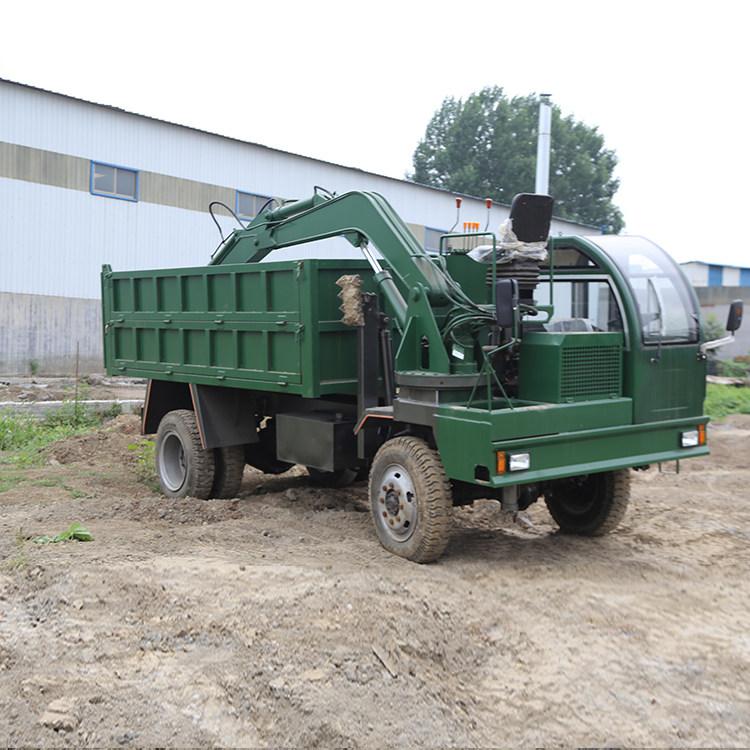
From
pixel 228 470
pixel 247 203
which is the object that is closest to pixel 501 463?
pixel 228 470

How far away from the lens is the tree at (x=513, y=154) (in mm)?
52656

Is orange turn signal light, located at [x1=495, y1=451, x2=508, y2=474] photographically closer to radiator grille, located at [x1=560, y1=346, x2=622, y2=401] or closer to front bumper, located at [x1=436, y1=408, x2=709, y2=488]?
front bumper, located at [x1=436, y1=408, x2=709, y2=488]

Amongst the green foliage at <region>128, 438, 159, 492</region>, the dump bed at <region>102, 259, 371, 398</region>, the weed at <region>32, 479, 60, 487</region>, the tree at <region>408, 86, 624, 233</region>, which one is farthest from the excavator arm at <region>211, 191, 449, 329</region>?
the tree at <region>408, 86, 624, 233</region>

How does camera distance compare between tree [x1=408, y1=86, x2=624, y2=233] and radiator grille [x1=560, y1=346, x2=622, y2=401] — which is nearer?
radiator grille [x1=560, y1=346, x2=622, y2=401]

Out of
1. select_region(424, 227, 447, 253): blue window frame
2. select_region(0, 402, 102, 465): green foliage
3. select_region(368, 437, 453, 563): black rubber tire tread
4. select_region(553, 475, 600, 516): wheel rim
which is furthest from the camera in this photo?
select_region(424, 227, 447, 253): blue window frame

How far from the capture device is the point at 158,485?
958 centimetres

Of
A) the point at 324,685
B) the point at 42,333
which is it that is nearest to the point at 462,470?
the point at 324,685

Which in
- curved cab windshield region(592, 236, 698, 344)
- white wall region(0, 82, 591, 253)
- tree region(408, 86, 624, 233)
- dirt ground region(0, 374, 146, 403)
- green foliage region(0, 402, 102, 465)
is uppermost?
tree region(408, 86, 624, 233)

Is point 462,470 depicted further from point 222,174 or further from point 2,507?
point 222,174

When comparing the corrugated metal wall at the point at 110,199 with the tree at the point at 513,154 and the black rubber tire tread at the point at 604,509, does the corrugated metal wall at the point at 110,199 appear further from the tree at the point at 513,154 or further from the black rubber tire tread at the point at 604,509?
the tree at the point at 513,154

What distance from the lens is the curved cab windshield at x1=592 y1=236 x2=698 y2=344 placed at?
658 centimetres

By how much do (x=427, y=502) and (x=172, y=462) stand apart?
12.6 feet

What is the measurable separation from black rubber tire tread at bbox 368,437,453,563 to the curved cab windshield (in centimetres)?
173

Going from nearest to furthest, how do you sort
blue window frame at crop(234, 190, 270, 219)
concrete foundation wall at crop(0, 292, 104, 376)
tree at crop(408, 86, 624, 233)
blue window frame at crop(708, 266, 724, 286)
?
1. concrete foundation wall at crop(0, 292, 104, 376)
2. blue window frame at crop(234, 190, 270, 219)
3. tree at crop(408, 86, 624, 233)
4. blue window frame at crop(708, 266, 724, 286)
